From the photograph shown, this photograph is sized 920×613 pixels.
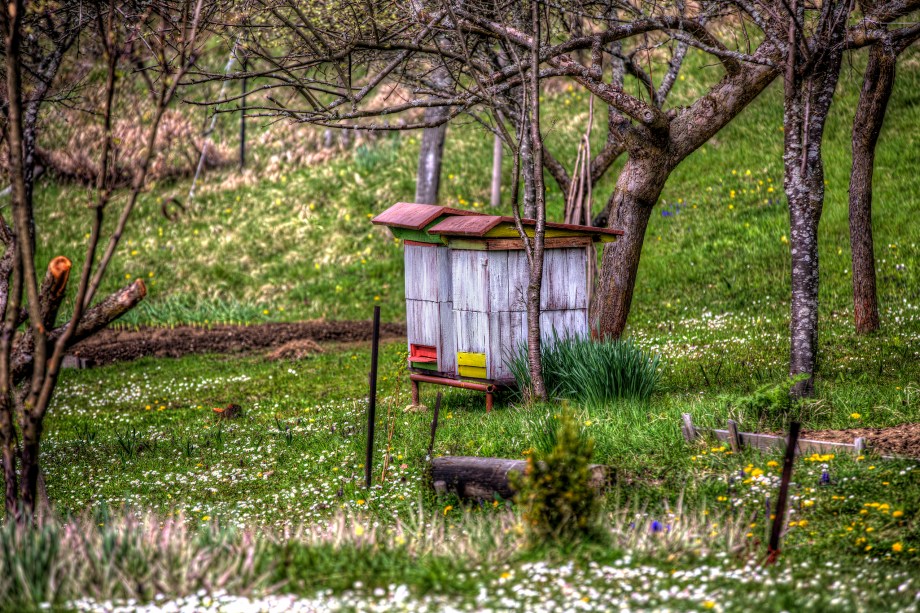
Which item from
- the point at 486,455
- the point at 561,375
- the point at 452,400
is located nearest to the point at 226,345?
the point at 452,400

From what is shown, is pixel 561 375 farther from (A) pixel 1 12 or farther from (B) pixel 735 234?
(B) pixel 735 234

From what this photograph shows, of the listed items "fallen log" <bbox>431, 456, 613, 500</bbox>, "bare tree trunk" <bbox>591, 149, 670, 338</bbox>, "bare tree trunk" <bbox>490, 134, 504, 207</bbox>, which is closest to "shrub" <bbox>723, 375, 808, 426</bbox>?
"fallen log" <bbox>431, 456, 613, 500</bbox>

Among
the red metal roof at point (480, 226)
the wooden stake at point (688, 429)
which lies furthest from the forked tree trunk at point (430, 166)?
the wooden stake at point (688, 429)

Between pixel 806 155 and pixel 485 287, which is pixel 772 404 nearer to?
pixel 806 155

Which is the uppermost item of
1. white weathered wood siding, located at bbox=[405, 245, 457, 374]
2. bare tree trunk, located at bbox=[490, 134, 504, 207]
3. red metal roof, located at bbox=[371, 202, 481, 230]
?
bare tree trunk, located at bbox=[490, 134, 504, 207]

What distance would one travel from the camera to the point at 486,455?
7195 mm

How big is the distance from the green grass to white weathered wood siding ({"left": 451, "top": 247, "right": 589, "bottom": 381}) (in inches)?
27.3

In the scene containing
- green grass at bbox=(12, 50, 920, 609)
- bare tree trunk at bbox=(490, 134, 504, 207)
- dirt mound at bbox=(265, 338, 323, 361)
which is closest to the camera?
green grass at bbox=(12, 50, 920, 609)

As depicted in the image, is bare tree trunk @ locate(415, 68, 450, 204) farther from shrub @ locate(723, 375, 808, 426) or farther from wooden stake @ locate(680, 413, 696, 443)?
wooden stake @ locate(680, 413, 696, 443)

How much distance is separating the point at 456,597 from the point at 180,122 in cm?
2320

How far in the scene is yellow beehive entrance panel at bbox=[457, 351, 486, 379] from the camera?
894 cm

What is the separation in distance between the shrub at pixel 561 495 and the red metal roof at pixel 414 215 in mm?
4262

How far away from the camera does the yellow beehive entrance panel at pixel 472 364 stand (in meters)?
8.94

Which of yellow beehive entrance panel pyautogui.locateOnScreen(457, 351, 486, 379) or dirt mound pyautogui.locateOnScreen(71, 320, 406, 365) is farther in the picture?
dirt mound pyautogui.locateOnScreen(71, 320, 406, 365)
